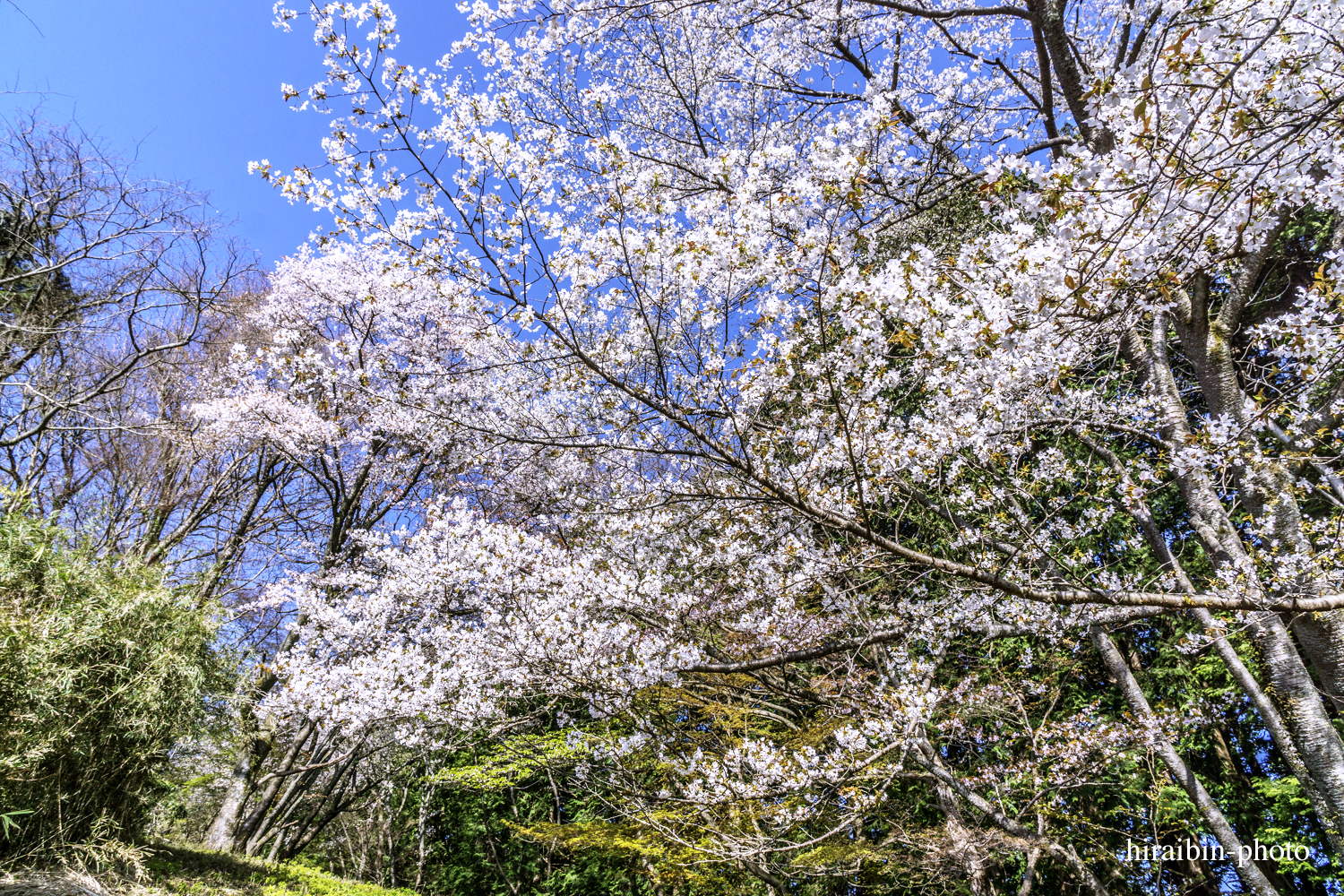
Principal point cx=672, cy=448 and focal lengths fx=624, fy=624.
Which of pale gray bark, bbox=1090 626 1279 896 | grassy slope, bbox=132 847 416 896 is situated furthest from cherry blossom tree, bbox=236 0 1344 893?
grassy slope, bbox=132 847 416 896

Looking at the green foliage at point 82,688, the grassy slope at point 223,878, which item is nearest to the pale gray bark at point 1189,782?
the grassy slope at point 223,878

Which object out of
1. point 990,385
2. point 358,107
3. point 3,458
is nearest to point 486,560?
point 358,107

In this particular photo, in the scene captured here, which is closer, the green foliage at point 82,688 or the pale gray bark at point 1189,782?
the green foliage at point 82,688

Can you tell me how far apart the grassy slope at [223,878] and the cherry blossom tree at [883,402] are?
1335 mm

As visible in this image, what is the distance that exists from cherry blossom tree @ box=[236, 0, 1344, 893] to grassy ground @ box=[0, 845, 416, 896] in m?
1.34

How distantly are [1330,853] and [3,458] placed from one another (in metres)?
14.9

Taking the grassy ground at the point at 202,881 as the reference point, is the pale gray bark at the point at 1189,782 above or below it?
above

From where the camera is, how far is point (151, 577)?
4441 mm

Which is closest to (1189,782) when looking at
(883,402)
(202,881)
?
(883,402)

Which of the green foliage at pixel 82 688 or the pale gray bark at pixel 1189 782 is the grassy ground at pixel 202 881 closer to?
the green foliage at pixel 82 688

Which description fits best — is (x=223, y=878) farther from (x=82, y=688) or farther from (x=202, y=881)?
(x=82, y=688)

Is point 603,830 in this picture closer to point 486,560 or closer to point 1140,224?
point 486,560

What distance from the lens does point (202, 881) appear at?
452 cm

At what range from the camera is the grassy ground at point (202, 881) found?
3.36 meters
